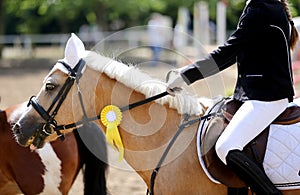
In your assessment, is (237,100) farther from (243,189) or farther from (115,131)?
(115,131)

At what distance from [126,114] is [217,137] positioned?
59cm

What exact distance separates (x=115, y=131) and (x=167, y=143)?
337mm

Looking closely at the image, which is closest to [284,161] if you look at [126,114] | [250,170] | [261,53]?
[250,170]

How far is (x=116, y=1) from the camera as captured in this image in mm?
25297

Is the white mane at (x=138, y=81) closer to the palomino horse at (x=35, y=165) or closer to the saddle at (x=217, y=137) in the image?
the saddle at (x=217, y=137)

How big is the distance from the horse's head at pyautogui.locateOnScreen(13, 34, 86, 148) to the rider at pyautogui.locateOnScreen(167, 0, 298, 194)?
0.62 metres

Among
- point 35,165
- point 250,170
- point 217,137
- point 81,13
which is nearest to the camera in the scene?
point 250,170

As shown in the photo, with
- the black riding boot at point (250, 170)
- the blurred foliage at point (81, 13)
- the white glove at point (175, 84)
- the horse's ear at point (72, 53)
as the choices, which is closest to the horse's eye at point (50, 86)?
the horse's ear at point (72, 53)

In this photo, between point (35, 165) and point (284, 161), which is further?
point (35, 165)

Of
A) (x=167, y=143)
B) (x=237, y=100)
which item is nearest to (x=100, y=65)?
(x=167, y=143)

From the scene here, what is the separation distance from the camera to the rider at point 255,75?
10.6 feet

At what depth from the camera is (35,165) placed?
4516 millimetres

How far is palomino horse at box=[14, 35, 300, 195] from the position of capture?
3430 millimetres

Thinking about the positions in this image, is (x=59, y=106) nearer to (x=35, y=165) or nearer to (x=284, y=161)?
(x=35, y=165)
